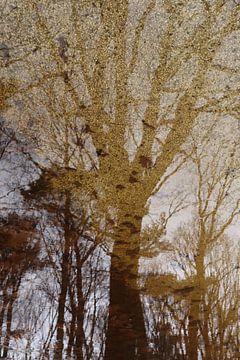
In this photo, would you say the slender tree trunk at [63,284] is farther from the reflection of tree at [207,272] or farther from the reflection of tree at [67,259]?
the reflection of tree at [207,272]

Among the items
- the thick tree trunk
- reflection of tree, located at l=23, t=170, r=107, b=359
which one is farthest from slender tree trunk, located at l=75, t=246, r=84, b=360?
the thick tree trunk

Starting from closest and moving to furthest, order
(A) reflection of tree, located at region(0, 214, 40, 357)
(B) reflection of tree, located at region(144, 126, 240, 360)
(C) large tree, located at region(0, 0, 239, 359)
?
(A) reflection of tree, located at region(0, 214, 40, 357) < (B) reflection of tree, located at region(144, 126, 240, 360) < (C) large tree, located at region(0, 0, 239, 359)

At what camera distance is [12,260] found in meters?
1.54

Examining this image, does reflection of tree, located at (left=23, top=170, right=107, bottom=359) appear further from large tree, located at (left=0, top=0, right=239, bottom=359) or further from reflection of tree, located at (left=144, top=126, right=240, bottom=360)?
reflection of tree, located at (left=144, top=126, right=240, bottom=360)

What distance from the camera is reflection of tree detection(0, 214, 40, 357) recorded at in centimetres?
140

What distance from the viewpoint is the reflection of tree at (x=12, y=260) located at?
1.40 meters

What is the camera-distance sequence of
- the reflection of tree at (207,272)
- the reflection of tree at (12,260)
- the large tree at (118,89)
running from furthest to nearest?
the large tree at (118,89)
the reflection of tree at (207,272)
the reflection of tree at (12,260)

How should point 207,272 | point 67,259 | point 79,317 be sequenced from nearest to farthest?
1. point 79,317
2. point 67,259
3. point 207,272

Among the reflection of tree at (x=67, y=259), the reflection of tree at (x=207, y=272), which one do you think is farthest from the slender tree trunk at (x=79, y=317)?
the reflection of tree at (x=207, y=272)

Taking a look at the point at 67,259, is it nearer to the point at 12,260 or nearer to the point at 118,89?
the point at 12,260

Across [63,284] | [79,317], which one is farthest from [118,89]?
[79,317]

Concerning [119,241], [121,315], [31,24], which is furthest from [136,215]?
[31,24]

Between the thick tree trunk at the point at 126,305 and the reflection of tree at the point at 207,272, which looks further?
the reflection of tree at the point at 207,272

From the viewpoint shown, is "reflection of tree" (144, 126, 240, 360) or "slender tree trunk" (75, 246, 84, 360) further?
"reflection of tree" (144, 126, 240, 360)
